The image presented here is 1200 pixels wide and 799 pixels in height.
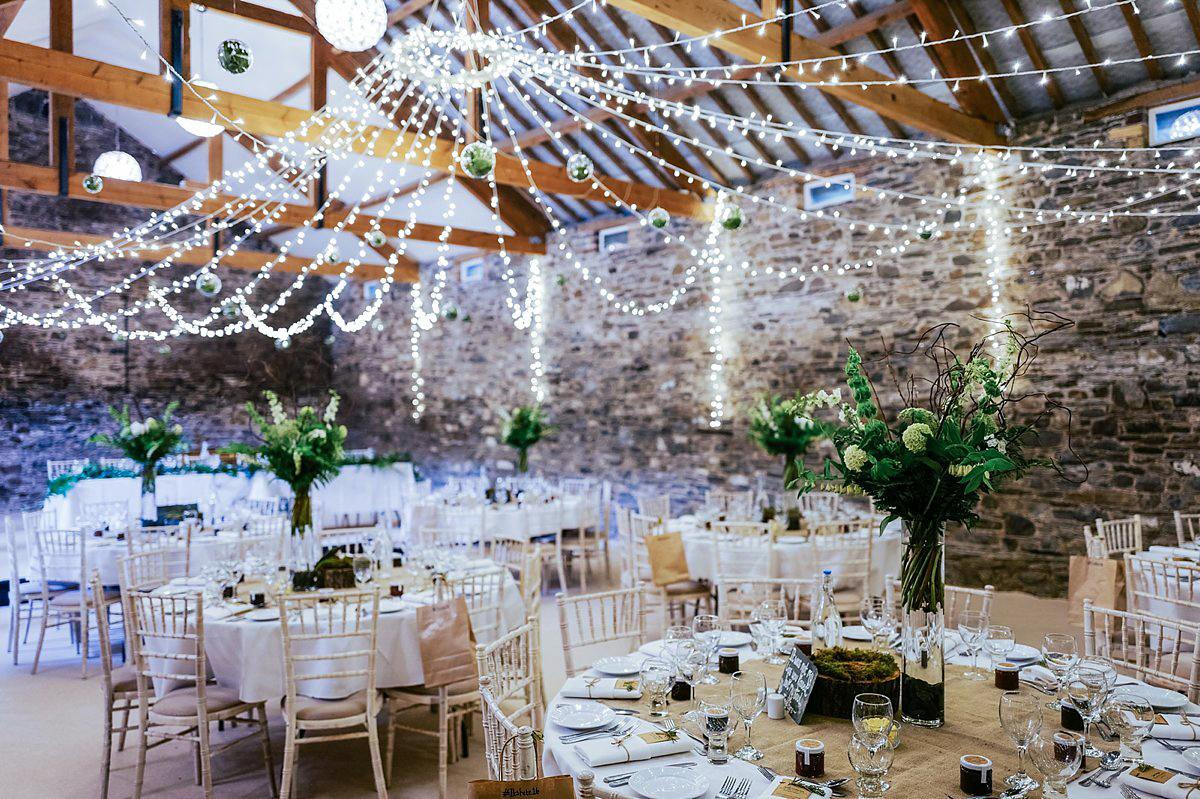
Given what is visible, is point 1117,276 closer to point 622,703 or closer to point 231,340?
point 622,703

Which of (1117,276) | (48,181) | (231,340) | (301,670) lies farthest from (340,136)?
(231,340)

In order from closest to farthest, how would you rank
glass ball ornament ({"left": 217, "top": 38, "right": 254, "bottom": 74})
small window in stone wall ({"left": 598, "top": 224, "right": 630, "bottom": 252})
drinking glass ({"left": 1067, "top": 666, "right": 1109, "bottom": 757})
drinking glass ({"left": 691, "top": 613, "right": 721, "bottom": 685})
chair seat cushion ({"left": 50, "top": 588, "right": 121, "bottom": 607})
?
drinking glass ({"left": 1067, "top": 666, "right": 1109, "bottom": 757}) < drinking glass ({"left": 691, "top": 613, "right": 721, "bottom": 685}) < glass ball ornament ({"left": 217, "top": 38, "right": 254, "bottom": 74}) < chair seat cushion ({"left": 50, "top": 588, "right": 121, "bottom": 607}) < small window in stone wall ({"left": 598, "top": 224, "right": 630, "bottom": 252})

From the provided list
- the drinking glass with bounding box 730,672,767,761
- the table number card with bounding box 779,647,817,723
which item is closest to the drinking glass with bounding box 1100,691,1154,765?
the table number card with bounding box 779,647,817,723

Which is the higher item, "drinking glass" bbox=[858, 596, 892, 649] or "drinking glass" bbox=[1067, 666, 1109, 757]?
"drinking glass" bbox=[858, 596, 892, 649]

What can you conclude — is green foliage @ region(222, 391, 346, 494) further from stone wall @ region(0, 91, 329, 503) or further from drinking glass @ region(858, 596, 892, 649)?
stone wall @ region(0, 91, 329, 503)

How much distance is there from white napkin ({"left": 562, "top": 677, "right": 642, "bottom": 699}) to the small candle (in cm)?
98

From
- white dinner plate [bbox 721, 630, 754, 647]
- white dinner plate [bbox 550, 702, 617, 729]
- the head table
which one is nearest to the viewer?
the head table

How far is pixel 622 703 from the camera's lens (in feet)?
8.55

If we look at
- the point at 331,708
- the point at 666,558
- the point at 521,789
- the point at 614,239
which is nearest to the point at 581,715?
the point at 521,789

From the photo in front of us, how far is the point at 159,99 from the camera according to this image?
6.18 m

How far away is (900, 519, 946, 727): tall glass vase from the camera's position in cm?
242

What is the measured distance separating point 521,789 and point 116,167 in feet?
23.0

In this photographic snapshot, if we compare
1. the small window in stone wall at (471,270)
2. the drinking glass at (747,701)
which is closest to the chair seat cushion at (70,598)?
the drinking glass at (747,701)

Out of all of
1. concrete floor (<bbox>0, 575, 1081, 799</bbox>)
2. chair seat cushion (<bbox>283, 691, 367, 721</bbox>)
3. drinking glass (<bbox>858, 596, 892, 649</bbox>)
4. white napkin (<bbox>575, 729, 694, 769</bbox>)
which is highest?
drinking glass (<bbox>858, 596, 892, 649</bbox>)
